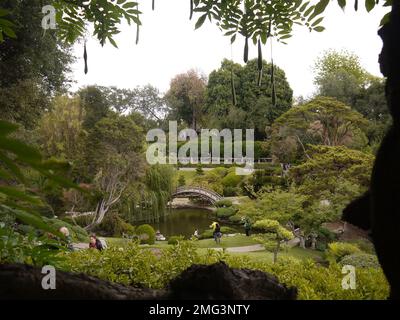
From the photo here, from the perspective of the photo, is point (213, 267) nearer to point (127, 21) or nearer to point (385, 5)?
point (385, 5)

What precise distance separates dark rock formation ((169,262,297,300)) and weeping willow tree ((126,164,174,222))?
999cm

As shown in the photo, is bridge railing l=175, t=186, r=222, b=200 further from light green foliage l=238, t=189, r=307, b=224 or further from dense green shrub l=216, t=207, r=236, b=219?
light green foliage l=238, t=189, r=307, b=224

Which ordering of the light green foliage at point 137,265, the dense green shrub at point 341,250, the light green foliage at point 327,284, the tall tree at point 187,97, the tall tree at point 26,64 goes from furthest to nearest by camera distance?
the tall tree at point 187,97 → the tall tree at point 26,64 → the dense green shrub at point 341,250 → the light green foliage at point 137,265 → the light green foliage at point 327,284

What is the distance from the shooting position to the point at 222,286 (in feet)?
2.18

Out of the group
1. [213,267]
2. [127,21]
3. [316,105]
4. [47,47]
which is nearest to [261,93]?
[316,105]

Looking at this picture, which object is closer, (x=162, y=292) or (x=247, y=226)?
(x=162, y=292)

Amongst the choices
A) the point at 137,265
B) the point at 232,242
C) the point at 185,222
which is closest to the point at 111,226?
the point at 185,222

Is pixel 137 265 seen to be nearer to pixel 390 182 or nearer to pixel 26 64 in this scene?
pixel 390 182

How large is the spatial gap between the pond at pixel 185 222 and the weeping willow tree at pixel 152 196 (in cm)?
39

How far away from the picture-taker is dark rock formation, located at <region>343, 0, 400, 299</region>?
0.49 metres

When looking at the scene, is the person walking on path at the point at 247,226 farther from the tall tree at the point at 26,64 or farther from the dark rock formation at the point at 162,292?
the dark rock formation at the point at 162,292

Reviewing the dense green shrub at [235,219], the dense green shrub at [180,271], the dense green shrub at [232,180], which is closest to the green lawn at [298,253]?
the dense green shrub at [235,219]

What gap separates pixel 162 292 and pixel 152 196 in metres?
10.6

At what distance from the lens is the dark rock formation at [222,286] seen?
0.64 m
